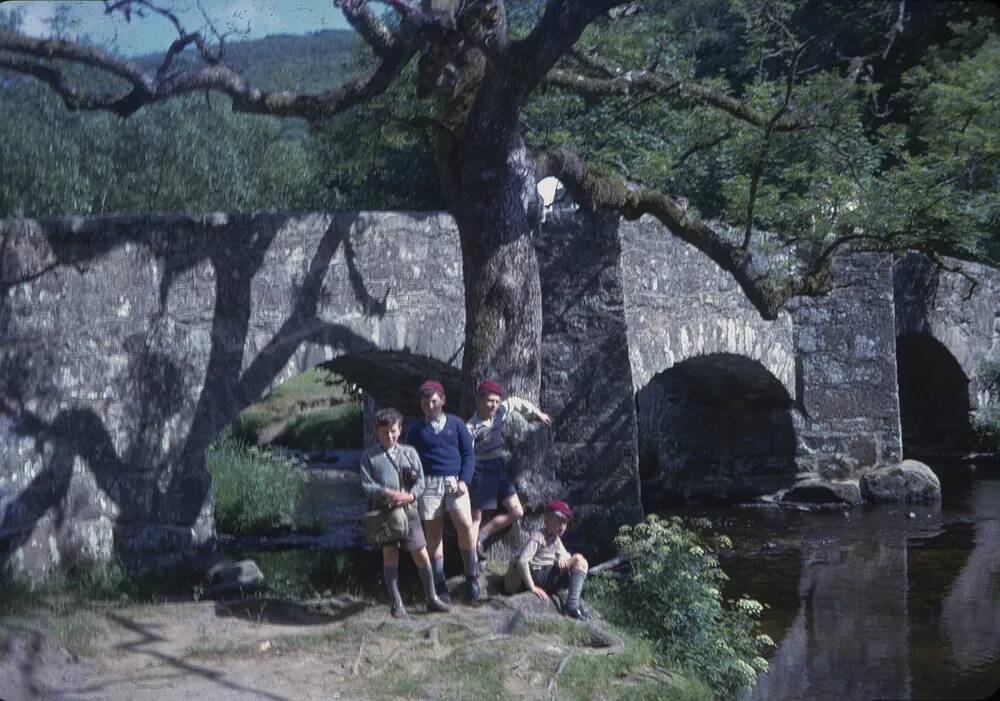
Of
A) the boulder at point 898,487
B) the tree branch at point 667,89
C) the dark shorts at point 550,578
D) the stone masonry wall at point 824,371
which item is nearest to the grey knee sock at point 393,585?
the dark shorts at point 550,578

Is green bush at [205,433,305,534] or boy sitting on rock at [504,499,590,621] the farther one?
green bush at [205,433,305,534]

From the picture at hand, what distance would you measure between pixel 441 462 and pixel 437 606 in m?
0.76

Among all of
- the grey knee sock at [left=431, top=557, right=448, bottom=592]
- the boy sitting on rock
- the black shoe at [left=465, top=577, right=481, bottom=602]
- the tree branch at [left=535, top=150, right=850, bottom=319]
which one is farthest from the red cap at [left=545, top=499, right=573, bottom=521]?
the tree branch at [left=535, top=150, right=850, bottom=319]

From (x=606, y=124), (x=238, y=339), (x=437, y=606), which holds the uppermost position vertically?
(x=606, y=124)

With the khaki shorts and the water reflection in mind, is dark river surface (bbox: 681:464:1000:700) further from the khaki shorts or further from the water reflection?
the khaki shorts

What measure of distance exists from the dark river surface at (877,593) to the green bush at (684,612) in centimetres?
18

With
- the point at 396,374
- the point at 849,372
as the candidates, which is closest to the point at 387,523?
the point at 396,374

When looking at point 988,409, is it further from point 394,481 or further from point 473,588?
point 394,481

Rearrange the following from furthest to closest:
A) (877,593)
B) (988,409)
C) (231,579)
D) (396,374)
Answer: (988,409) → (396,374) → (877,593) → (231,579)

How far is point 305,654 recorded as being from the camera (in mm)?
5797

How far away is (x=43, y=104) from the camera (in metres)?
9.29

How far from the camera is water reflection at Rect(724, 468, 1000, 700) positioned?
6559 millimetres

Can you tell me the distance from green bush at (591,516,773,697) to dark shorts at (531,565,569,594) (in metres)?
0.36

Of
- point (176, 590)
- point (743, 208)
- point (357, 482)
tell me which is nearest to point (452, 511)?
point (176, 590)
